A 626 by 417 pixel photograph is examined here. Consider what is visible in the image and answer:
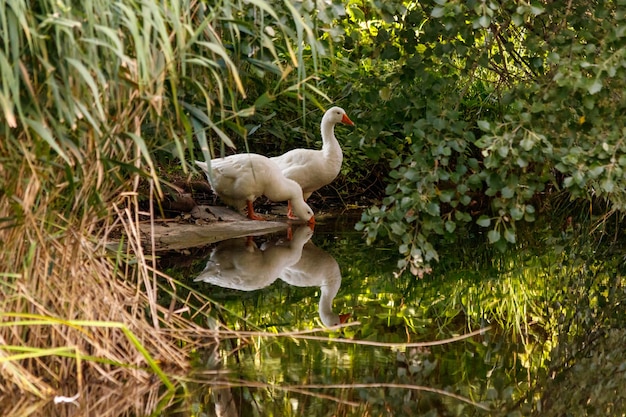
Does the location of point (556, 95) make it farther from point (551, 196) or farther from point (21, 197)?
point (551, 196)

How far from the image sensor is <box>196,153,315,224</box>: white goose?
966 centimetres

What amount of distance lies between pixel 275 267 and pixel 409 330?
230 centimetres

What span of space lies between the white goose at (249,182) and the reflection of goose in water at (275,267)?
575mm

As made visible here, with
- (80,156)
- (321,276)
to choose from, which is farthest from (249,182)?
(80,156)

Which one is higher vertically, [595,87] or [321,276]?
[595,87]

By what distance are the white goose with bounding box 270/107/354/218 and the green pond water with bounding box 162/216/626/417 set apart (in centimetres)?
137

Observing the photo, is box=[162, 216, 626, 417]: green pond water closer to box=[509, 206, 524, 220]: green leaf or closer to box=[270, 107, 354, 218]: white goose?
box=[509, 206, 524, 220]: green leaf

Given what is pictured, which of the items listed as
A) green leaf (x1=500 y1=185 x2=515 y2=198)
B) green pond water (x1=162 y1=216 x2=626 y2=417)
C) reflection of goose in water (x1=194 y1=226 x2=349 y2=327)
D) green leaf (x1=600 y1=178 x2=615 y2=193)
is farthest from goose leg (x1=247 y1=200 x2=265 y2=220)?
green leaf (x1=600 y1=178 x2=615 y2=193)

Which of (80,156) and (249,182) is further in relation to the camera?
(249,182)

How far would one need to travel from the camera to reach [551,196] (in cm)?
1030

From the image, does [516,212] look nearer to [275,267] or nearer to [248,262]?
[275,267]

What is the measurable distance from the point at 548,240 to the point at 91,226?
5141 mm

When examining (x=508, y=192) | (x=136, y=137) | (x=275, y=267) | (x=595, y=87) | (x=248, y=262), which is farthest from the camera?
(x=248, y=262)

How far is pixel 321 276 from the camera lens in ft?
24.6
